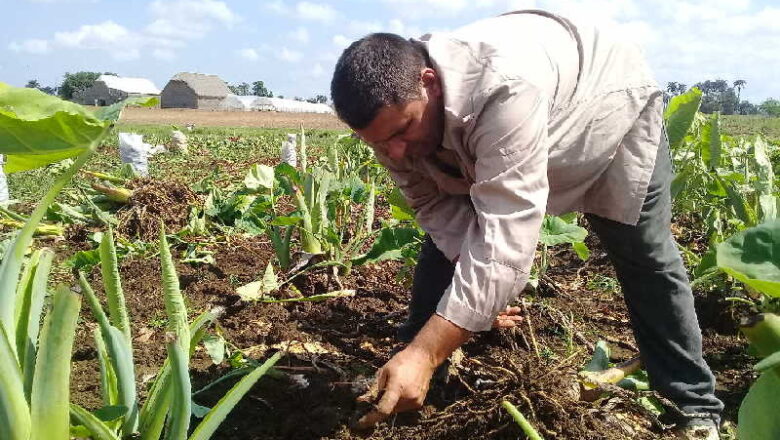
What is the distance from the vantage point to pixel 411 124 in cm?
162

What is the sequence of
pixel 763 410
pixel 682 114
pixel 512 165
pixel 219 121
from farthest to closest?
pixel 219 121
pixel 682 114
pixel 512 165
pixel 763 410

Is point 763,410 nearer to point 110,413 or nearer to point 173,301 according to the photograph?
point 110,413

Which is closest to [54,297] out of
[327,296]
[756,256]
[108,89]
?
[756,256]

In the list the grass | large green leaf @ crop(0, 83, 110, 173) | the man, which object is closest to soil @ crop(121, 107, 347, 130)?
the grass

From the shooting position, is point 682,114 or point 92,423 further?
point 682,114

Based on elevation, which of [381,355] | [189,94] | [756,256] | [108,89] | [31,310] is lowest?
[381,355]

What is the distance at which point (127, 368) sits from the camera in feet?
4.78

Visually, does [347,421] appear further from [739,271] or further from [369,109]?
[739,271]

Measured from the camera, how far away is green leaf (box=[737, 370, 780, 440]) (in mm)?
631

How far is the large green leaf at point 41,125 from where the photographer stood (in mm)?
1078

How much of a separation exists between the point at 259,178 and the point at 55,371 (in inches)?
108

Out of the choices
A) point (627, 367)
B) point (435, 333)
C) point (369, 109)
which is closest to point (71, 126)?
point (369, 109)

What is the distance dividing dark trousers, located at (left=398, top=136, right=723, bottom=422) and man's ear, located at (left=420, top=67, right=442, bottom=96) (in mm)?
739

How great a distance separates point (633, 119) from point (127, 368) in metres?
1.44
